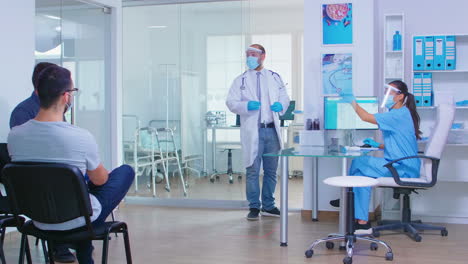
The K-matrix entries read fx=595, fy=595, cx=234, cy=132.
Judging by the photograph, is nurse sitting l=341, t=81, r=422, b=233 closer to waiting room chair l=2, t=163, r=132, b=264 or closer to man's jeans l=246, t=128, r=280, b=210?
man's jeans l=246, t=128, r=280, b=210

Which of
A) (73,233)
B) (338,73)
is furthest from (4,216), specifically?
(338,73)

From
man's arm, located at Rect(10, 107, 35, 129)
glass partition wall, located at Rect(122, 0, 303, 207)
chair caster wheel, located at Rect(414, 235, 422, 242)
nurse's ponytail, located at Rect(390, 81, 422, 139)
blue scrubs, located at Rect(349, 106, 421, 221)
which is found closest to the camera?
man's arm, located at Rect(10, 107, 35, 129)

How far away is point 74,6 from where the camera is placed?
5738mm

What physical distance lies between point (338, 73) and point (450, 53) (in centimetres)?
101

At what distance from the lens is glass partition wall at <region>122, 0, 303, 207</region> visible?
6281 millimetres

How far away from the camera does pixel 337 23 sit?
5426mm

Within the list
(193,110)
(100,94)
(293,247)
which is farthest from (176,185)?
(293,247)

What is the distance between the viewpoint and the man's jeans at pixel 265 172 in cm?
562

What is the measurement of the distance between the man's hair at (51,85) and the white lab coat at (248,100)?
2977 millimetres

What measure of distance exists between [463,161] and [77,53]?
12.2ft

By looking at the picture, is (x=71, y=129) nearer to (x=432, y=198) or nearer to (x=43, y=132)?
(x=43, y=132)

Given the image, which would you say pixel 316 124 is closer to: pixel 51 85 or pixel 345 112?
pixel 345 112

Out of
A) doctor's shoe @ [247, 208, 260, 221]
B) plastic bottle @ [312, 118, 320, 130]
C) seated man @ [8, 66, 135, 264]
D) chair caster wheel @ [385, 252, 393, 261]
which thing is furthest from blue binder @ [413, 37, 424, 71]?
seated man @ [8, 66, 135, 264]

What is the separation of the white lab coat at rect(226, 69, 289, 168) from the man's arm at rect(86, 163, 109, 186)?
9.56ft
